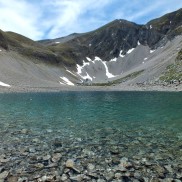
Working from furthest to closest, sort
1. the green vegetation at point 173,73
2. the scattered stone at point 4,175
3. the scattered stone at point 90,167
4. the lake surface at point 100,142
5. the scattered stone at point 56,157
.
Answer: the green vegetation at point 173,73
the scattered stone at point 56,157
the lake surface at point 100,142
the scattered stone at point 90,167
the scattered stone at point 4,175

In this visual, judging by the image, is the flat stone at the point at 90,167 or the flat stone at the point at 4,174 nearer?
the flat stone at the point at 4,174

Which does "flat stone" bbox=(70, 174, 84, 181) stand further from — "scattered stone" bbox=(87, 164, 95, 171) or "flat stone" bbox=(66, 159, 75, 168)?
"flat stone" bbox=(66, 159, 75, 168)

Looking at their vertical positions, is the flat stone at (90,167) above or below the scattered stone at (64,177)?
above

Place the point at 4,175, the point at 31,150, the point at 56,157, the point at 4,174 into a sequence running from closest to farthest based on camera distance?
the point at 4,175, the point at 4,174, the point at 56,157, the point at 31,150

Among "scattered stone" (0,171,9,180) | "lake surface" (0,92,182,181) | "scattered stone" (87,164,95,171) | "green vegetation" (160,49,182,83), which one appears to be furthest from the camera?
"green vegetation" (160,49,182,83)

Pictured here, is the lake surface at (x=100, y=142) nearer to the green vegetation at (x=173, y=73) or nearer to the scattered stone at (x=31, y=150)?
the scattered stone at (x=31, y=150)

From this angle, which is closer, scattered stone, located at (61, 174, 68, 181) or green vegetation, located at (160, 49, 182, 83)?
scattered stone, located at (61, 174, 68, 181)

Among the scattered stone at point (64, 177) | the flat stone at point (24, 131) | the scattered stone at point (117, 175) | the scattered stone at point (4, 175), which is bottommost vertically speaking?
the scattered stone at point (4, 175)

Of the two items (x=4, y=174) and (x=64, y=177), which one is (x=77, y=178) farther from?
(x=4, y=174)

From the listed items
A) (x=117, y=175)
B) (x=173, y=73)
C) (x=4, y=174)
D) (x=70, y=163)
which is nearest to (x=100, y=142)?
(x=70, y=163)

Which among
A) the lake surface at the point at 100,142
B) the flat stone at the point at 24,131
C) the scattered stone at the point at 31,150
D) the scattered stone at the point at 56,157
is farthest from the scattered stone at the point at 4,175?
the flat stone at the point at 24,131

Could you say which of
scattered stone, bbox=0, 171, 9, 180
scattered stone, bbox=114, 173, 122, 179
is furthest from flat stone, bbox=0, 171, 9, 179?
scattered stone, bbox=114, 173, 122, 179

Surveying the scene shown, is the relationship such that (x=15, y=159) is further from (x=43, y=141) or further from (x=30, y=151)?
(x=43, y=141)

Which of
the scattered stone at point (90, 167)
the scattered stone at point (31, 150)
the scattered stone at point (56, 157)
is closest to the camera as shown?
the scattered stone at point (90, 167)
